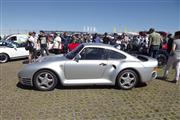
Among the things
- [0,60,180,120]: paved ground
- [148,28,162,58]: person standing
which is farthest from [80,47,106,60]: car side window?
[148,28,162,58]: person standing

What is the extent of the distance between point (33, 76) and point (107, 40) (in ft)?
37.0

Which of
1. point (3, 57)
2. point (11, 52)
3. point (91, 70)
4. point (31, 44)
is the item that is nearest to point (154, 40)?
point (91, 70)

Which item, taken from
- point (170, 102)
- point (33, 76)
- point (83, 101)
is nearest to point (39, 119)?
point (83, 101)

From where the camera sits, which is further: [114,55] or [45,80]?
[114,55]

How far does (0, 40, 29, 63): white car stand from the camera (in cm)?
1320

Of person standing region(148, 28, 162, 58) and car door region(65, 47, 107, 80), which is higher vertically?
person standing region(148, 28, 162, 58)

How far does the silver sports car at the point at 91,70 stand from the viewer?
6.73m

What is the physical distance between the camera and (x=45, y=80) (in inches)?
266

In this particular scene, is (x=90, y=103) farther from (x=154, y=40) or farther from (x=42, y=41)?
(x=42, y=41)

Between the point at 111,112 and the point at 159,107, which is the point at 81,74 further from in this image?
the point at 159,107

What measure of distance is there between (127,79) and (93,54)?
49.5 inches

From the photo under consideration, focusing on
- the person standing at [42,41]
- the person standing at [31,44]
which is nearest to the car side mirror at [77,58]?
the person standing at [31,44]

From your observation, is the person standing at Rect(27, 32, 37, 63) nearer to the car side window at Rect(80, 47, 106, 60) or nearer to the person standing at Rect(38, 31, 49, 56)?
the person standing at Rect(38, 31, 49, 56)

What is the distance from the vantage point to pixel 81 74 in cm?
684
